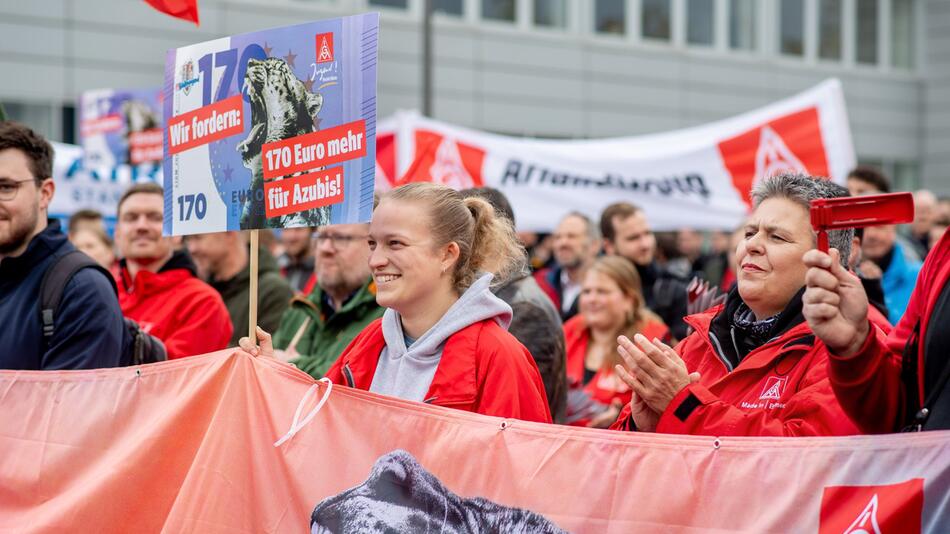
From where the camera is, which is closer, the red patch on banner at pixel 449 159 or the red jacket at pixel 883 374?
the red jacket at pixel 883 374

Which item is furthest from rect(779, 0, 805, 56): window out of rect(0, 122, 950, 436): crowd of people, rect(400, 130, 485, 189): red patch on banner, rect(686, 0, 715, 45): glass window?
rect(0, 122, 950, 436): crowd of people

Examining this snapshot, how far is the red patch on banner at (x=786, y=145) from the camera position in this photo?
29.5 feet

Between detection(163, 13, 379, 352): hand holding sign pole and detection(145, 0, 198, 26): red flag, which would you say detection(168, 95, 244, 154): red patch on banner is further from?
detection(145, 0, 198, 26): red flag

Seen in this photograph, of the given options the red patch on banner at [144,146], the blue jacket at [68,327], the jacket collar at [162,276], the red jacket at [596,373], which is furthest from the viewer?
the red patch on banner at [144,146]

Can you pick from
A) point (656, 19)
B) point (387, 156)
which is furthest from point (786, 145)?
point (656, 19)

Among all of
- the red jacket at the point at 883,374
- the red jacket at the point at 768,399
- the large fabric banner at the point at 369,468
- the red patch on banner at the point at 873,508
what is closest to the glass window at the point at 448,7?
the large fabric banner at the point at 369,468

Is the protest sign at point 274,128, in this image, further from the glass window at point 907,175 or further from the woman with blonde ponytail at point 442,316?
the glass window at point 907,175

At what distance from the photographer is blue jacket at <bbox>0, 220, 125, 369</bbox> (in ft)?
13.1

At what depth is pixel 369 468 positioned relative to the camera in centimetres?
302

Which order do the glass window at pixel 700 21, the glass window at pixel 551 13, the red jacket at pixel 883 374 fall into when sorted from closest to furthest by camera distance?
the red jacket at pixel 883 374 → the glass window at pixel 551 13 → the glass window at pixel 700 21

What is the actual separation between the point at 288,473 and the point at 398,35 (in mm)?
19376

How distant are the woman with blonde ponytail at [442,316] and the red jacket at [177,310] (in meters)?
1.93

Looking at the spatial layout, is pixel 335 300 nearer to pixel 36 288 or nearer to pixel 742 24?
pixel 36 288

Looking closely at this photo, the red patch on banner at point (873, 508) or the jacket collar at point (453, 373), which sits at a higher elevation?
the jacket collar at point (453, 373)
